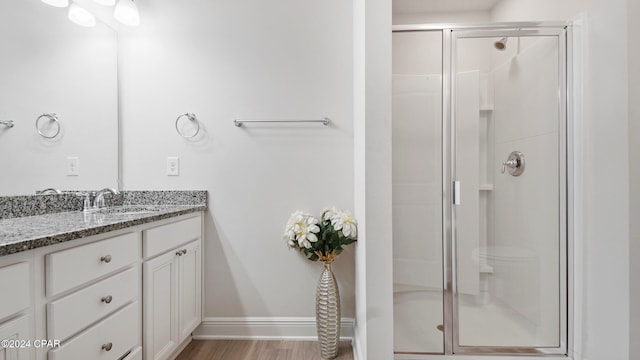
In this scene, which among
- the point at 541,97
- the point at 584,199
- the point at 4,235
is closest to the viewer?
the point at 4,235

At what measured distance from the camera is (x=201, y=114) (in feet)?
6.51

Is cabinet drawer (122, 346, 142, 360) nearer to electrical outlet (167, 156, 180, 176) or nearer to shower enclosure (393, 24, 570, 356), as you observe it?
electrical outlet (167, 156, 180, 176)

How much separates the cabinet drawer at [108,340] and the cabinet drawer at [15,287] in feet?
0.68

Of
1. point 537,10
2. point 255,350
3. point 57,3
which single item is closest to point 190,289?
point 255,350

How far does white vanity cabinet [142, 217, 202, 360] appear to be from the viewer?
1.40m

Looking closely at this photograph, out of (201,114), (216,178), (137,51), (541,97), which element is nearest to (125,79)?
(137,51)

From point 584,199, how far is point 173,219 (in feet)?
7.08

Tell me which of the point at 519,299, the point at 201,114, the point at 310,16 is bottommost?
the point at 519,299

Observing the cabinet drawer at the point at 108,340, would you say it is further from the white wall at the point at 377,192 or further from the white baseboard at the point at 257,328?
the white wall at the point at 377,192

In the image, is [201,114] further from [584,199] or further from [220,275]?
[584,199]

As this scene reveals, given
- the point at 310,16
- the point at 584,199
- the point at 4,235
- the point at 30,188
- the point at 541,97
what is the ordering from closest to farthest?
the point at 4,235 < the point at 30,188 < the point at 584,199 < the point at 541,97 < the point at 310,16

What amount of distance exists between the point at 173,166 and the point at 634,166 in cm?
247

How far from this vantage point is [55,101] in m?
1.56

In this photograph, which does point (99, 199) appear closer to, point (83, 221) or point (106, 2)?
point (83, 221)
